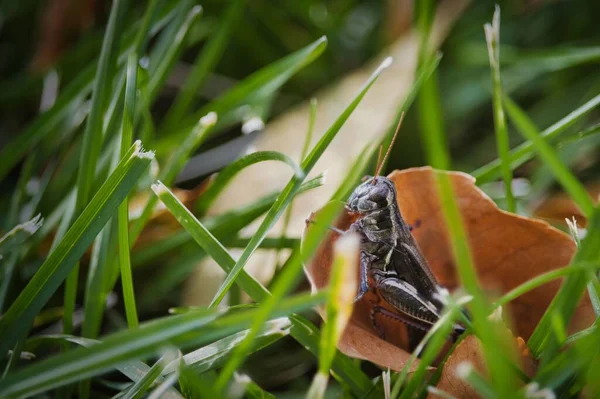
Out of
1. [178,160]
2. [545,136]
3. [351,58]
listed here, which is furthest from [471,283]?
[351,58]

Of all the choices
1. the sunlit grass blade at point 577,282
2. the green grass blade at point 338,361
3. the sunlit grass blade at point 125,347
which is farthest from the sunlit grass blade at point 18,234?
the sunlit grass blade at point 577,282

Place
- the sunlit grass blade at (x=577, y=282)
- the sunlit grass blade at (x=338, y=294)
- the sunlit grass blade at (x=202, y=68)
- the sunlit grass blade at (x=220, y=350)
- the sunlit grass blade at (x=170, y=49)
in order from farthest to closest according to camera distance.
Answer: the sunlit grass blade at (x=202, y=68), the sunlit grass blade at (x=170, y=49), the sunlit grass blade at (x=220, y=350), the sunlit grass blade at (x=577, y=282), the sunlit grass blade at (x=338, y=294)

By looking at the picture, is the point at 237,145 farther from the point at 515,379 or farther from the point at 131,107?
the point at 515,379

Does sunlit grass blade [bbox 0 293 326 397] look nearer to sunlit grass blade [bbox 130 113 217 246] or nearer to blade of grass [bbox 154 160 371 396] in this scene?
blade of grass [bbox 154 160 371 396]

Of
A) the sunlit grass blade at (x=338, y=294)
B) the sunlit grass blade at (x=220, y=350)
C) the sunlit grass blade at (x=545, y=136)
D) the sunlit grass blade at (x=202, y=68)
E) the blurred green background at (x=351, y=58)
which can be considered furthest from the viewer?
the blurred green background at (x=351, y=58)

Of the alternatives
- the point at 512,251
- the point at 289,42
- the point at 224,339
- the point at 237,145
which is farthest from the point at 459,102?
the point at 224,339

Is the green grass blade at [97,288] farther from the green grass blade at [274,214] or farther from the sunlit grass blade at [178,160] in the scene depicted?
the green grass blade at [274,214]
